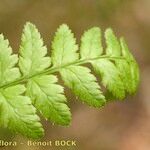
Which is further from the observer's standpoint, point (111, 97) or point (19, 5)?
point (19, 5)

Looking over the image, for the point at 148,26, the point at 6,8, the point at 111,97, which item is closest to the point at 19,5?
the point at 6,8

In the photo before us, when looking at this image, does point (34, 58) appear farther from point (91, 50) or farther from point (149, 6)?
point (149, 6)

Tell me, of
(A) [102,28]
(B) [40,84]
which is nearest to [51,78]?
(B) [40,84]

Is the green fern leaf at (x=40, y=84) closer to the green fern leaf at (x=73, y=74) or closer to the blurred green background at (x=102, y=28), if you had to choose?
the green fern leaf at (x=73, y=74)

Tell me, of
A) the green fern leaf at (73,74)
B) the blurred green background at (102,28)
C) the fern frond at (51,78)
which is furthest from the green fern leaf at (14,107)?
the blurred green background at (102,28)

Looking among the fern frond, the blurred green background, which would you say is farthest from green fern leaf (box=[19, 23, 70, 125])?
the blurred green background

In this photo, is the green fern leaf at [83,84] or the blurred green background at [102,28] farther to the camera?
the blurred green background at [102,28]
